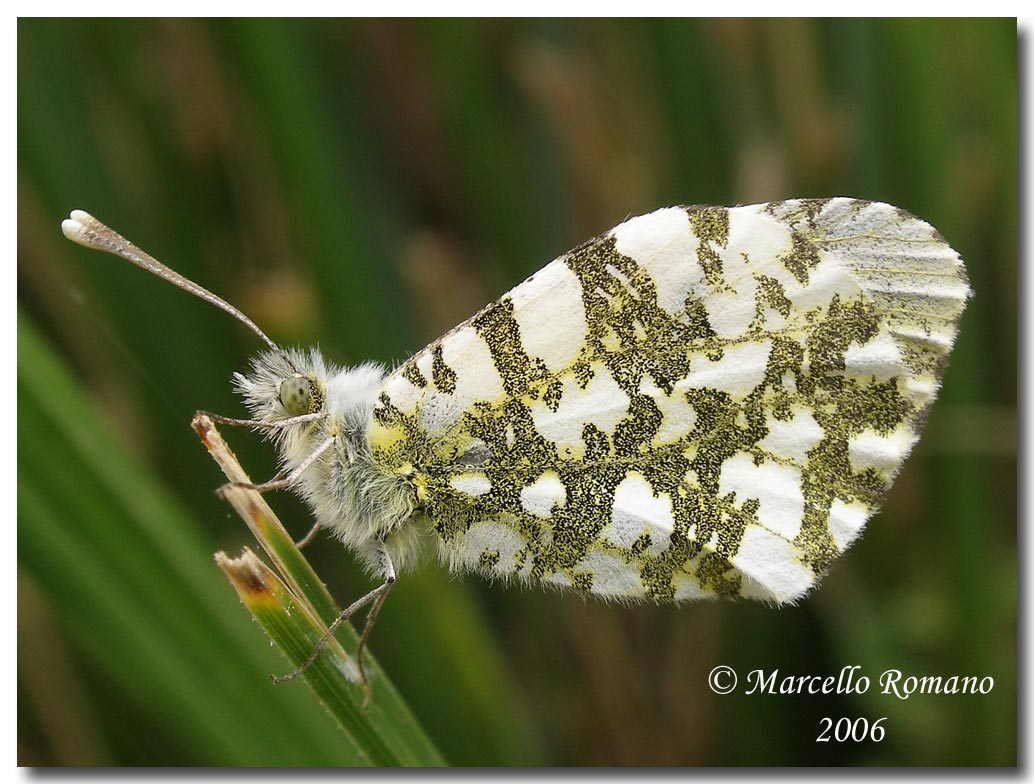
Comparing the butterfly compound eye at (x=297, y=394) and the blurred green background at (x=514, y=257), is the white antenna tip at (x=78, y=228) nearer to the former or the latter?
the butterfly compound eye at (x=297, y=394)

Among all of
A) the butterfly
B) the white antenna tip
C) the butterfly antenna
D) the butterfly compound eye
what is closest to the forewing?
the butterfly

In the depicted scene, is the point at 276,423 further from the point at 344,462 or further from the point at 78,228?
the point at 78,228

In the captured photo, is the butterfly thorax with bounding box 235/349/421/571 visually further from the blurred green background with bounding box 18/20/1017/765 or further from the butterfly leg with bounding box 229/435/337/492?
the blurred green background with bounding box 18/20/1017/765

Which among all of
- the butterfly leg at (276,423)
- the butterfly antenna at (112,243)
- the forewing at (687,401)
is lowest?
the forewing at (687,401)

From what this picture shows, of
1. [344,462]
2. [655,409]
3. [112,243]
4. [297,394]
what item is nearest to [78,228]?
[112,243]

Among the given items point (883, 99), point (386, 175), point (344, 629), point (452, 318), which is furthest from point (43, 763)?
point (883, 99)

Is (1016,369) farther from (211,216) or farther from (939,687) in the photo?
(211,216)

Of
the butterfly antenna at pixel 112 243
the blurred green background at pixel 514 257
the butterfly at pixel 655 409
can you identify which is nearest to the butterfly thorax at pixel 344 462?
the butterfly at pixel 655 409
